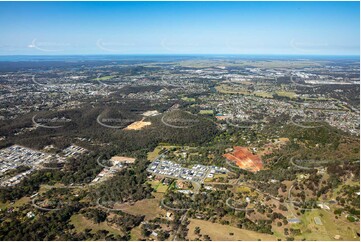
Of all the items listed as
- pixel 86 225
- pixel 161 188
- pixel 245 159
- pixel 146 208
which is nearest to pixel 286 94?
pixel 245 159

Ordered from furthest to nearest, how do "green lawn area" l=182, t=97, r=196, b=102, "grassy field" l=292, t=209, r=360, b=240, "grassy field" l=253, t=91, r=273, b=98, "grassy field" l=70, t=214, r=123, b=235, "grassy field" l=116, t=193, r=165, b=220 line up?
"grassy field" l=253, t=91, r=273, b=98 → "green lawn area" l=182, t=97, r=196, b=102 → "grassy field" l=116, t=193, r=165, b=220 → "grassy field" l=70, t=214, r=123, b=235 → "grassy field" l=292, t=209, r=360, b=240

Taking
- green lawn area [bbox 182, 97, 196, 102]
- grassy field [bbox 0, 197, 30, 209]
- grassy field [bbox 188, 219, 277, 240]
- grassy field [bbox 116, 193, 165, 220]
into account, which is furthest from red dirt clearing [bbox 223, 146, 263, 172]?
green lawn area [bbox 182, 97, 196, 102]

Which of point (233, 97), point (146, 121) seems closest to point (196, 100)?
point (233, 97)

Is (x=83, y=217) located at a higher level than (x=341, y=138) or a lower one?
lower

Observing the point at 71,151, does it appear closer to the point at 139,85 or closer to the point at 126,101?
the point at 126,101

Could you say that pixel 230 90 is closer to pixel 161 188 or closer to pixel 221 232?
pixel 161 188

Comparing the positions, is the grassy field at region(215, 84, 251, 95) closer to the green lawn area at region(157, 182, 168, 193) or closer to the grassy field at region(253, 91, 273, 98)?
the grassy field at region(253, 91, 273, 98)
